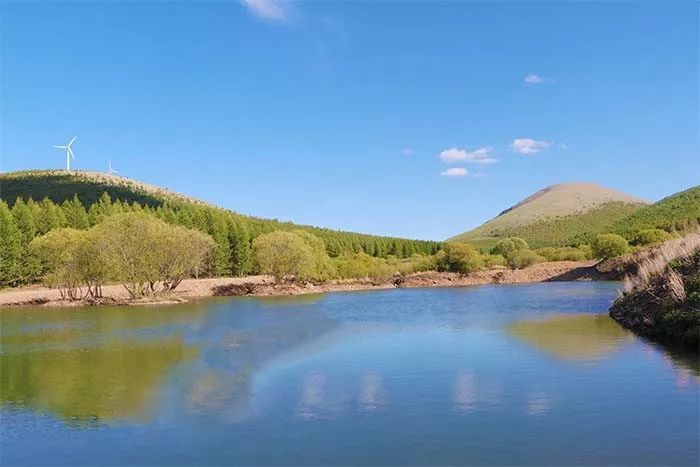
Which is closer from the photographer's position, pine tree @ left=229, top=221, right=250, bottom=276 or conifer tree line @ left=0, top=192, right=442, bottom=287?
conifer tree line @ left=0, top=192, right=442, bottom=287

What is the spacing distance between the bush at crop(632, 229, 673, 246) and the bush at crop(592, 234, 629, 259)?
454cm

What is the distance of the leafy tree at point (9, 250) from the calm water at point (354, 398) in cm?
5359

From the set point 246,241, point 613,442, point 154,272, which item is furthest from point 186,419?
point 246,241

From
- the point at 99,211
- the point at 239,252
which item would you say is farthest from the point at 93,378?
the point at 99,211

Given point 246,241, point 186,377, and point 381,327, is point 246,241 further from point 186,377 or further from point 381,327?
point 186,377

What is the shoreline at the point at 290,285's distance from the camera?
65.2 m

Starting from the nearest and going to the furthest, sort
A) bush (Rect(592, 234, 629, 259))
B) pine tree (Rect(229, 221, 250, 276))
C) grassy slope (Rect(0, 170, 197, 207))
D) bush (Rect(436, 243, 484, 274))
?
bush (Rect(436, 243, 484, 274)), bush (Rect(592, 234, 629, 259)), pine tree (Rect(229, 221, 250, 276)), grassy slope (Rect(0, 170, 197, 207))

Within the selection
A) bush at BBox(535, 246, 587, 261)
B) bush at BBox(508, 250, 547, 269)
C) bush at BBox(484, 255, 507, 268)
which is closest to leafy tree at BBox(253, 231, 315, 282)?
bush at BBox(484, 255, 507, 268)

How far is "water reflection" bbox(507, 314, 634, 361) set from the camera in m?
23.8

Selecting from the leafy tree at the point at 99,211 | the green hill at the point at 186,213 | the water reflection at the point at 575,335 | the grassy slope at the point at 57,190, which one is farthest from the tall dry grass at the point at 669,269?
the grassy slope at the point at 57,190

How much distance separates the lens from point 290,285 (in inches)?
3236

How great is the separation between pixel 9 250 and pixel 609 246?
97067mm

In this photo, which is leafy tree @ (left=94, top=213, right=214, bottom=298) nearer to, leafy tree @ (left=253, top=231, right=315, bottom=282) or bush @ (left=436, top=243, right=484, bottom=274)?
leafy tree @ (left=253, top=231, right=315, bottom=282)

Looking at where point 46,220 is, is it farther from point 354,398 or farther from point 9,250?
point 354,398
